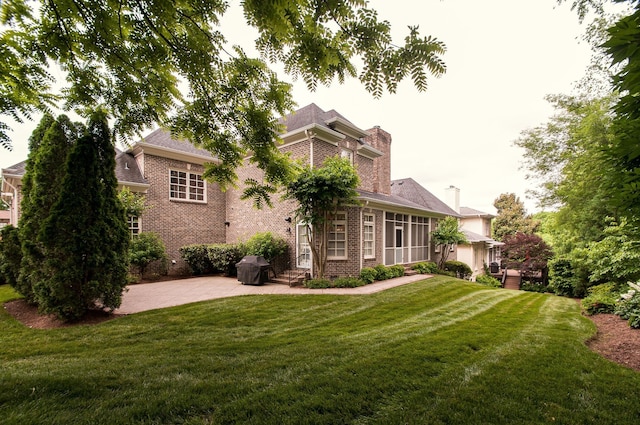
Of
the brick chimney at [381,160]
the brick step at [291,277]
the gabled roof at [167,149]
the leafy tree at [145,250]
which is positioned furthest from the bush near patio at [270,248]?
the brick chimney at [381,160]

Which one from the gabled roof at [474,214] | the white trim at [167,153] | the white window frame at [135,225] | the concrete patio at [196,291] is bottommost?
the concrete patio at [196,291]

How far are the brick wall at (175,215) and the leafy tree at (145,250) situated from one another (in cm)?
104

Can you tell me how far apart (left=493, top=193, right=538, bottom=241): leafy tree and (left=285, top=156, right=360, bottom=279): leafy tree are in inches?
1204

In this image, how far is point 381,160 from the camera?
1619 centimetres

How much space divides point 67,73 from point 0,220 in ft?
141

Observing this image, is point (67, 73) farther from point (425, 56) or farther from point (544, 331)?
point (544, 331)

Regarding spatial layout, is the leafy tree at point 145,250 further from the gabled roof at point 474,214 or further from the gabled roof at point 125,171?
the gabled roof at point 474,214

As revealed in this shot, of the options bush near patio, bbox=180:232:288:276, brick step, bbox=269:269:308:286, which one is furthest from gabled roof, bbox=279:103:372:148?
Answer: brick step, bbox=269:269:308:286

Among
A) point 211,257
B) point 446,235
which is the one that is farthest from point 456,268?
point 211,257

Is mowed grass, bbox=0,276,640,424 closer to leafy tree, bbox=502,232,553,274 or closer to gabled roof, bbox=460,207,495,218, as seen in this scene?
leafy tree, bbox=502,232,553,274

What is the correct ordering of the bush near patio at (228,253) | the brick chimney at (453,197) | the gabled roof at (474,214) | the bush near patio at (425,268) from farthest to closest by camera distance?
the gabled roof at (474,214), the brick chimney at (453,197), the bush near patio at (425,268), the bush near patio at (228,253)

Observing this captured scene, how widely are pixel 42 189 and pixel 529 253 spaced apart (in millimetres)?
24475

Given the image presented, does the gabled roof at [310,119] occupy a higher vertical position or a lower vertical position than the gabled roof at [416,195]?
higher

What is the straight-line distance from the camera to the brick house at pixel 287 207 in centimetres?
1147
